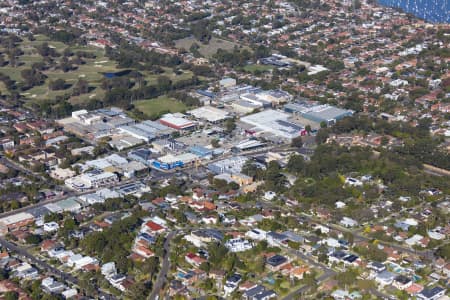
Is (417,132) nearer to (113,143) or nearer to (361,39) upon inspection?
(113,143)

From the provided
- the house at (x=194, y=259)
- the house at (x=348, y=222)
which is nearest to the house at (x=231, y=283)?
the house at (x=194, y=259)

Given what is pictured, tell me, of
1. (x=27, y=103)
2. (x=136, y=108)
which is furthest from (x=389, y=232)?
(x=27, y=103)

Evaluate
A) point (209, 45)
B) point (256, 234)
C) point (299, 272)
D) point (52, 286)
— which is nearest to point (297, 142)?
point (256, 234)

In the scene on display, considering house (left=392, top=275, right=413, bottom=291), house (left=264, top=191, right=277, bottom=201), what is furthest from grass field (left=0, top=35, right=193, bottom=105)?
house (left=392, top=275, right=413, bottom=291)

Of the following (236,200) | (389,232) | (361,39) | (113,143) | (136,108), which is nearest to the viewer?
(389,232)

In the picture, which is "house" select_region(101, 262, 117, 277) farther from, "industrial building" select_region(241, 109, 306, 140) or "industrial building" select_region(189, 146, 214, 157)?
"industrial building" select_region(241, 109, 306, 140)

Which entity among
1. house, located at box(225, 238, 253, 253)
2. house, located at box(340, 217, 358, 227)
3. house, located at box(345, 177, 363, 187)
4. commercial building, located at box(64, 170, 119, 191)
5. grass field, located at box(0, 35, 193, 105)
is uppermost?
house, located at box(225, 238, 253, 253)
